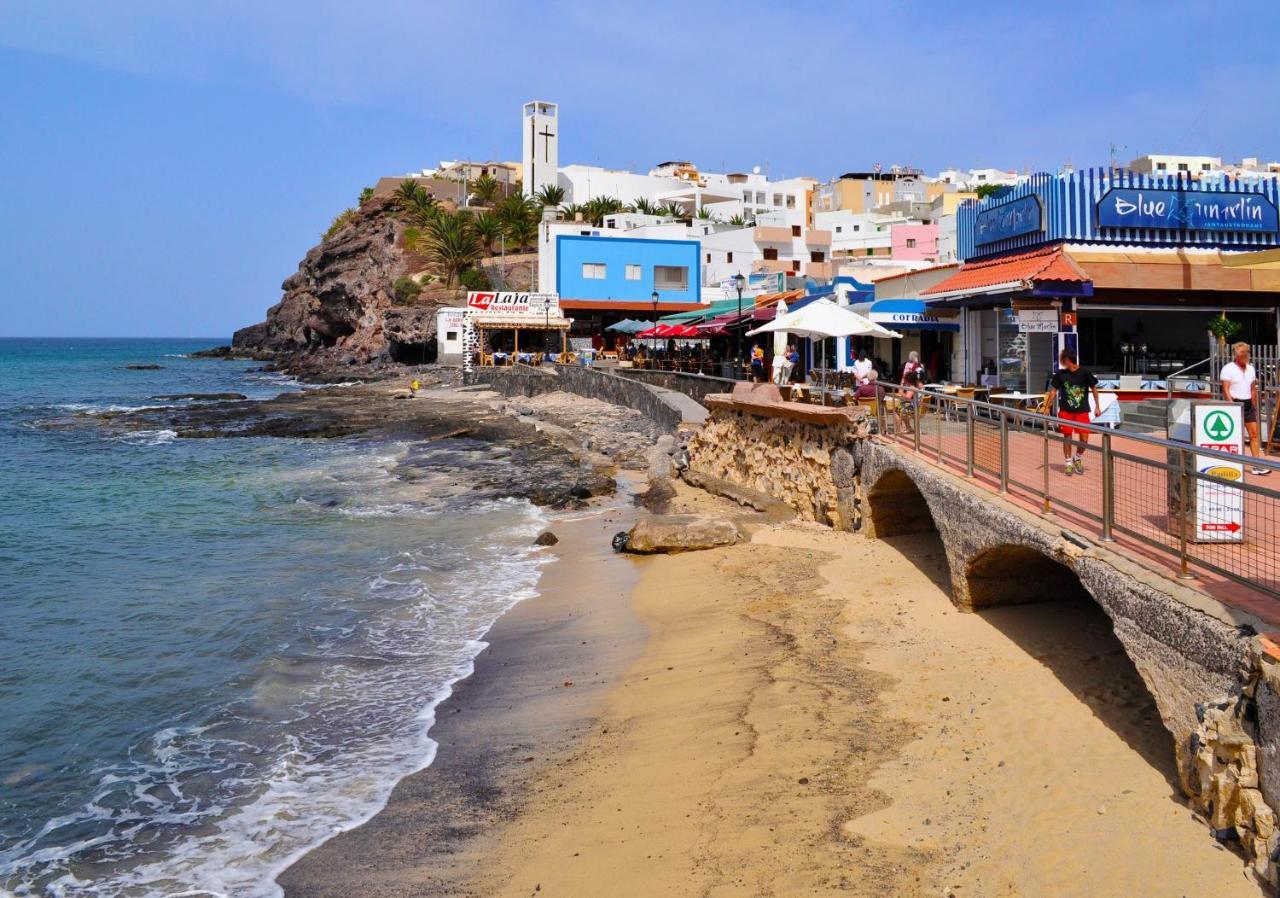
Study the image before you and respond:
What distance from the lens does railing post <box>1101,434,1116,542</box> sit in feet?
24.5

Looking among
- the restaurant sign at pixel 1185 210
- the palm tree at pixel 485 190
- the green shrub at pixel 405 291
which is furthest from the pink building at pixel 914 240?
the palm tree at pixel 485 190

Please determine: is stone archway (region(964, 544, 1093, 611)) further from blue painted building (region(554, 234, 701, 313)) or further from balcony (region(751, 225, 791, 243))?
balcony (region(751, 225, 791, 243))

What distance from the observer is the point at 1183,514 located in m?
6.44

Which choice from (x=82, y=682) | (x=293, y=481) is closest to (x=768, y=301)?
(x=293, y=481)

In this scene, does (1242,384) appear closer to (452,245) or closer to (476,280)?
(476,280)

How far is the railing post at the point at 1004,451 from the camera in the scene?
31.5 ft

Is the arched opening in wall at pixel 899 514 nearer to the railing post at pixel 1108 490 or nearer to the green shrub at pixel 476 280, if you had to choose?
the railing post at pixel 1108 490

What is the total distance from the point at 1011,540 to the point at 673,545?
6.60m

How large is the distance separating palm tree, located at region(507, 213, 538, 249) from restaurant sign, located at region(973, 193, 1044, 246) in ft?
198

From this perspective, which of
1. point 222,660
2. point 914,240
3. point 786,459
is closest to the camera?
point 222,660

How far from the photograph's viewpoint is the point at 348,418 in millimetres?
42125

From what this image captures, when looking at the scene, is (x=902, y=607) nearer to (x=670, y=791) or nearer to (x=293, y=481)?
(x=670, y=791)

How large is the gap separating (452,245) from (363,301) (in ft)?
31.1

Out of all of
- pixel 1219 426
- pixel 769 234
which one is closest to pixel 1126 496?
pixel 1219 426
